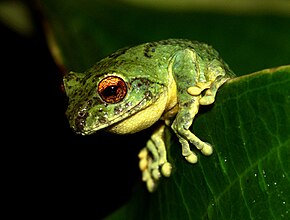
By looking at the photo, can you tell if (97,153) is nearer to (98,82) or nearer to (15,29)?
(15,29)

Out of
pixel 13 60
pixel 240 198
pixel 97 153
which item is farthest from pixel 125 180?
pixel 240 198

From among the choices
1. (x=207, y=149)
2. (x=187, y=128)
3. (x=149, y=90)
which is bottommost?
(x=207, y=149)

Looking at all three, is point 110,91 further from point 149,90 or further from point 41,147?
point 41,147

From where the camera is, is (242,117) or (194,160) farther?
(194,160)

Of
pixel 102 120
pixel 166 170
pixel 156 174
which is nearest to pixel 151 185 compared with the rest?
pixel 156 174

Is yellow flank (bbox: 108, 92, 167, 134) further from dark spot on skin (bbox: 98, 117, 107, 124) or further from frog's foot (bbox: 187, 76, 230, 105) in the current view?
frog's foot (bbox: 187, 76, 230, 105)

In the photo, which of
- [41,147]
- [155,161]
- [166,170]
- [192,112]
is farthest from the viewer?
[41,147]

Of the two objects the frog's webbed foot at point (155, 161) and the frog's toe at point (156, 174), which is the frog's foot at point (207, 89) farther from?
the frog's toe at point (156, 174)
